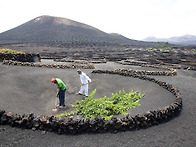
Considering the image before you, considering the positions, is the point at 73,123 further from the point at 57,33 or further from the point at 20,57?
the point at 57,33

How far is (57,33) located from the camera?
12300 centimetres

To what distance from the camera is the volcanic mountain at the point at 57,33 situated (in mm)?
109375

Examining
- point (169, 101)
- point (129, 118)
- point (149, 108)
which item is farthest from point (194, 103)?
point (129, 118)

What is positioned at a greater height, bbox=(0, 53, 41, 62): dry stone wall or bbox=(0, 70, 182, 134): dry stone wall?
bbox=(0, 53, 41, 62): dry stone wall

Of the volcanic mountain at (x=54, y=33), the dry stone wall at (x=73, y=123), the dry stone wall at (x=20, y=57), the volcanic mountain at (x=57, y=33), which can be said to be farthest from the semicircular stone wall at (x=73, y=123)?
the volcanic mountain at (x=54, y=33)

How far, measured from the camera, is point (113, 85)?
14.4m

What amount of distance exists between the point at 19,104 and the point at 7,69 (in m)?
7.73

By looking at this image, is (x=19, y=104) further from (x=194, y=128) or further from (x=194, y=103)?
(x=194, y=103)

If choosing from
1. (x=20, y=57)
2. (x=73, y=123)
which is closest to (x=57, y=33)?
(x=20, y=57)

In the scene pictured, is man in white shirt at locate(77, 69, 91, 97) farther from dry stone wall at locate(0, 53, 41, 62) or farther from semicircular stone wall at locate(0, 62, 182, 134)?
dry stone wall at locate(0, 53, 41, 62)

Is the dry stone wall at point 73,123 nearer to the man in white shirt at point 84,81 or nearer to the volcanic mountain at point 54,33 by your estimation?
the man in white shirt at point 84,81

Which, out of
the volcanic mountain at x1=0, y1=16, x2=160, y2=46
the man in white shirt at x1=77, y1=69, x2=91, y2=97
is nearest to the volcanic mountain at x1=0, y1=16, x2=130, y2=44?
the volcanic mountain at x1=0, y1=16, x2=160, y2=46

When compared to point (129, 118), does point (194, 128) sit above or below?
below

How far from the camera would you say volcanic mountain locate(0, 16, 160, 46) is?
109375 millimetres
